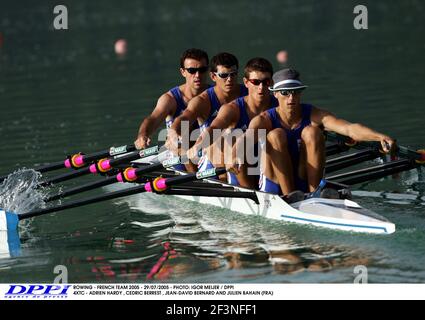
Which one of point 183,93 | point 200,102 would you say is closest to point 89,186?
point 200,102

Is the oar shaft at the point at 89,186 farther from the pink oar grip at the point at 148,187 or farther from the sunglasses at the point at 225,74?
the sunglasses at the point at 225,74

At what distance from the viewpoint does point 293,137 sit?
Result: 8930 millimetres

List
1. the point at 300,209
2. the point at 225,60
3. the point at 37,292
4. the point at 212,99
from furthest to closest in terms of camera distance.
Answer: the point at 212,99, the point at 225,60, the point at 300,209, the point at 37,292

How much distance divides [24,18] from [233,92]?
3639cm

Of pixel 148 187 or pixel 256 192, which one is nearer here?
pixel 256 192

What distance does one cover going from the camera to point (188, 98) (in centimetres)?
1132

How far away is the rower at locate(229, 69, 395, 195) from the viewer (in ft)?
28.8

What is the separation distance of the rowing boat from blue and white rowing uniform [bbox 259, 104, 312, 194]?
4.5 inches

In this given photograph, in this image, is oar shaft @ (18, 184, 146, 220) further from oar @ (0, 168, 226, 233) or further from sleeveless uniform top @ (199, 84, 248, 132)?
sleeveless uniform top @ (199, 84, 248, 132)

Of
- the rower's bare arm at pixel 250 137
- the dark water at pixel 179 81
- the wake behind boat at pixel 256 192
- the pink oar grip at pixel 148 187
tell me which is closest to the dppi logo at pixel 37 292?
the dark water at pixel 179 81

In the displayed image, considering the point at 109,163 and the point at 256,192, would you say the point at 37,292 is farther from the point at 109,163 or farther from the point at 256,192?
the point at 109,163

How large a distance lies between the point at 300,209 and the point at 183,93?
10.6ft

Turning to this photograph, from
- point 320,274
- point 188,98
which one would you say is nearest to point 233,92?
point 188,98

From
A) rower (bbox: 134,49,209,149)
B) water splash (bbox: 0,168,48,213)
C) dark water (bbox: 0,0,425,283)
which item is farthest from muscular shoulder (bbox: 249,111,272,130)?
water splash (bbox: 0,168,48,213)
